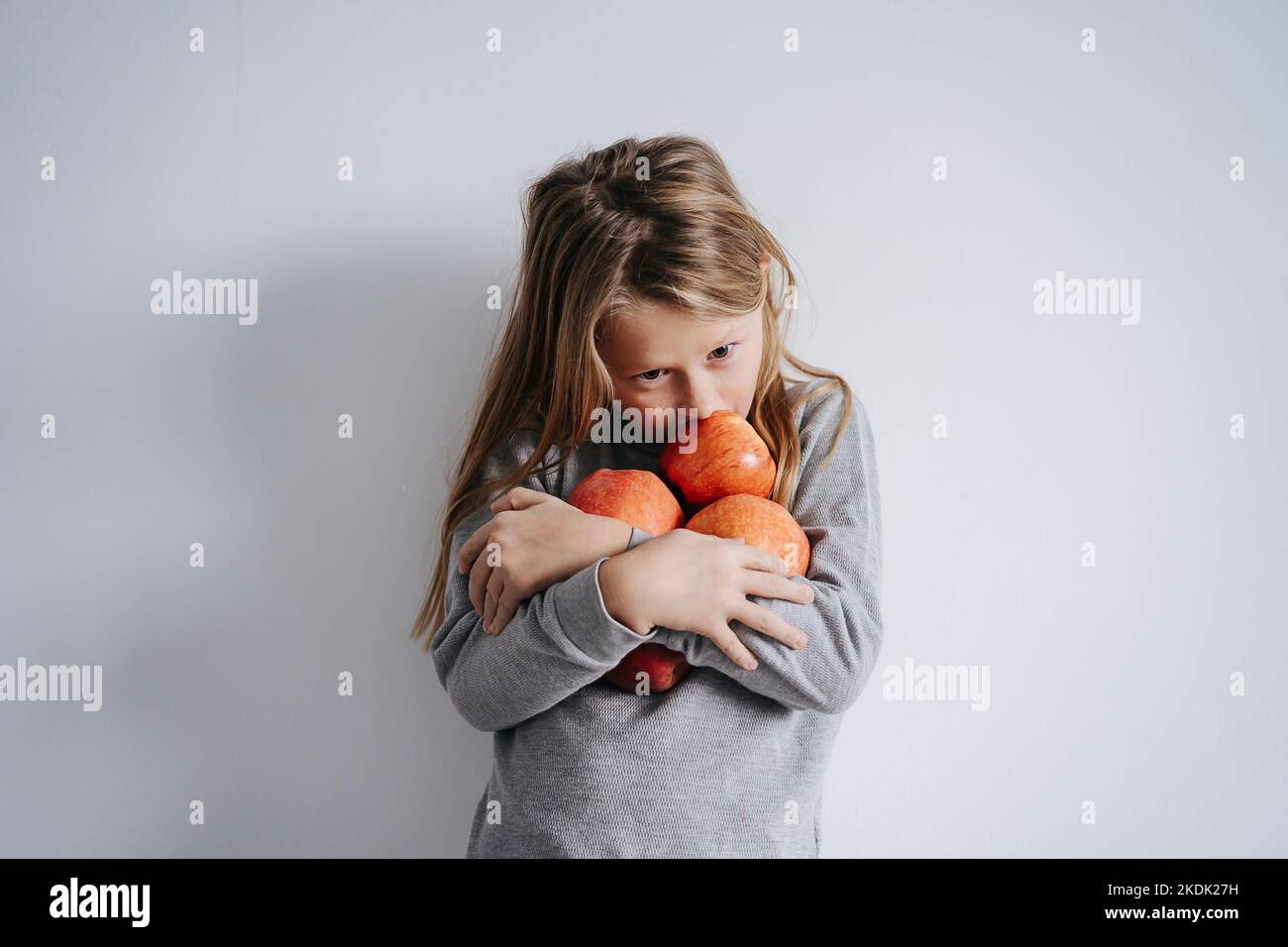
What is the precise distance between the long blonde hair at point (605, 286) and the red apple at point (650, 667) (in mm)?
247

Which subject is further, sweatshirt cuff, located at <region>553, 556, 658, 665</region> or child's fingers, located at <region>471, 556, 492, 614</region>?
child's fingers, located at <region>471, 556, 492, 614</region>

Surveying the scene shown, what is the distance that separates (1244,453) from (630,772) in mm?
1108

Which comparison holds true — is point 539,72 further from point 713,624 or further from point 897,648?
point 897,648

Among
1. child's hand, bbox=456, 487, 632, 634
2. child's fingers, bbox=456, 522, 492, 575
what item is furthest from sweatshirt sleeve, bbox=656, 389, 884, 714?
child's fingers, bbox=456, 522, 492, 575

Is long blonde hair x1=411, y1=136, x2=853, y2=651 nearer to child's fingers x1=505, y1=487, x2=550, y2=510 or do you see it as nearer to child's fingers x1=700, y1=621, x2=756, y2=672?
child's fingers x1=505, y1=487, x2=550, y2=510

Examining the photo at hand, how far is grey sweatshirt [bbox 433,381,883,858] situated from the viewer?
990 millimetres

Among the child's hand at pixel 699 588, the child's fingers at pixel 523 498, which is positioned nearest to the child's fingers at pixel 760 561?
the child's hand at pixel 699 588

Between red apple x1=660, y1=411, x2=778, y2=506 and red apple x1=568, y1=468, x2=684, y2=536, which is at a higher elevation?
red apple x1=660, y1=411, x2=778, y2=506

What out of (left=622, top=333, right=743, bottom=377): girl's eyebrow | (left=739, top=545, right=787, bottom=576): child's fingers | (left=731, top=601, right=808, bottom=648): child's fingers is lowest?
(left=731, top=601, right=808, bottom=648): child's fingers

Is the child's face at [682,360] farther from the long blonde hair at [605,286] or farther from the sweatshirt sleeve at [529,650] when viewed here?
the sweatshirt sleeve at [529,650]

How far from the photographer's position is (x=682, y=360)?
1.09 meters

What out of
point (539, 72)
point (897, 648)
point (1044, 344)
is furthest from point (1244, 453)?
point (539, 72)

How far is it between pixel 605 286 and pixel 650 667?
1.48ft

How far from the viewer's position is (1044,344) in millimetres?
1408
